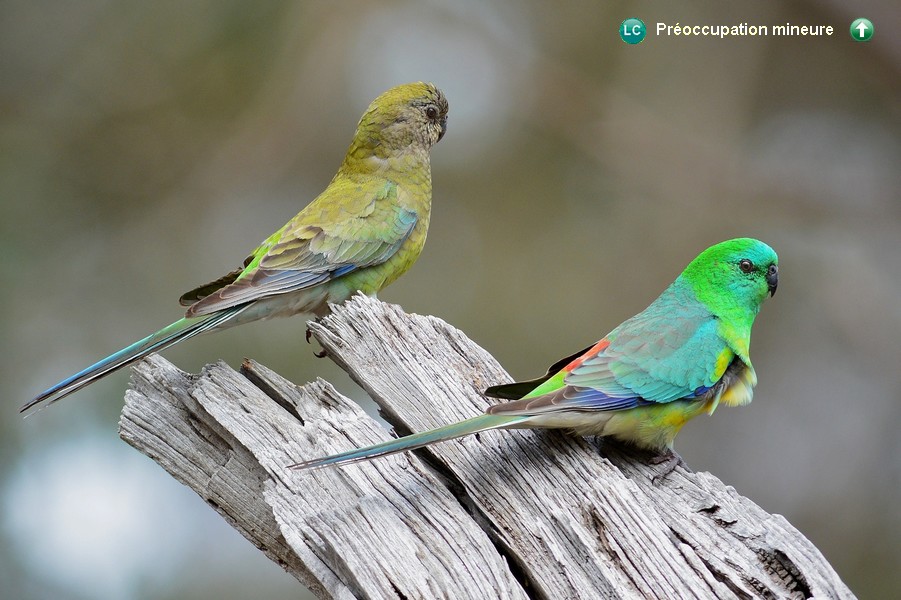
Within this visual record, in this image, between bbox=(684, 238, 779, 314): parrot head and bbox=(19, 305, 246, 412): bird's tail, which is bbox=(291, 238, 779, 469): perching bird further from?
bbox=(19, 305, 246, 412): bird's tail

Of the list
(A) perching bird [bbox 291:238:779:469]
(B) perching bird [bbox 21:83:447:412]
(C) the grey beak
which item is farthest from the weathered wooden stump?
(C) the grey beak

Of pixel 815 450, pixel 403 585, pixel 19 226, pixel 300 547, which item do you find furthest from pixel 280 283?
pixel 815 450

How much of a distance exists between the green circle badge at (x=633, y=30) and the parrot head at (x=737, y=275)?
5.53m

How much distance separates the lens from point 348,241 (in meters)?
5.92

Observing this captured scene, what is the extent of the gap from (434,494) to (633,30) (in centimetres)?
714

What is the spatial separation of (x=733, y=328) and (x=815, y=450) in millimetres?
5005

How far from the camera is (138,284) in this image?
845 centimetres

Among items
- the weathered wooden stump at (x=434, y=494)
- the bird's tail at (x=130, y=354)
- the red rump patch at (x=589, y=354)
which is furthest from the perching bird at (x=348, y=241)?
the red rump patch at (x=589, y=354)

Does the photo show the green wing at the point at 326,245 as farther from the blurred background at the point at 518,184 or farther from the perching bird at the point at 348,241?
the blurred background at the point at 518,184

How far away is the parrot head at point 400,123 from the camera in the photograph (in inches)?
261

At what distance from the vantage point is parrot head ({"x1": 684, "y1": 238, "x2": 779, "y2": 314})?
14.9ft

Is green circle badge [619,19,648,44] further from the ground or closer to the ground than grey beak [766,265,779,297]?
further from the ground

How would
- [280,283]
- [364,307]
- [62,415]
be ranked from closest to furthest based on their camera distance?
1. [364,307]
2. [280,283]
3. [62,415]

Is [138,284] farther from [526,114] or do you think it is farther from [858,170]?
[858,170]
